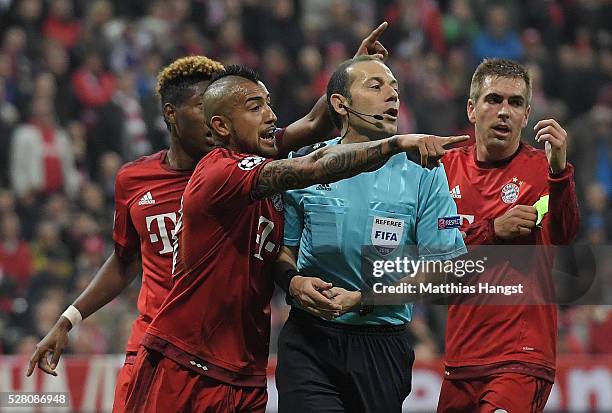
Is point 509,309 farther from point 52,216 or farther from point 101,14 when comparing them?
point 101,14

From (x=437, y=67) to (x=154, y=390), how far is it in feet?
35.3

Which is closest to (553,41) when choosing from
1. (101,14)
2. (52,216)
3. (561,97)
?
(561,97)

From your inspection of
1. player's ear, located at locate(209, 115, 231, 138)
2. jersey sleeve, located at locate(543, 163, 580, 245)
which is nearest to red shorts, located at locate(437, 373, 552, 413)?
jersey sleeve, located at locate(543, 163, 580, 245)

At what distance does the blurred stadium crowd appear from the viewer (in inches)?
463

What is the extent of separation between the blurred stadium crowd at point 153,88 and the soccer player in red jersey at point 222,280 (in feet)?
18.2

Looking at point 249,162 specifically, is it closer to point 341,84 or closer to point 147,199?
point 341,84

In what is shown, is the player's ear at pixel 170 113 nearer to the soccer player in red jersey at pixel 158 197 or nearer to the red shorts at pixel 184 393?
the soccer player in red jersey at pixel 158 197

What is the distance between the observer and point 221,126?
5656mm

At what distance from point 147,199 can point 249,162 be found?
1.32 meters

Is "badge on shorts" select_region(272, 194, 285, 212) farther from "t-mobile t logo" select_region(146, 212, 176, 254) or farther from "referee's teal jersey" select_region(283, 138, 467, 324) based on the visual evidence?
"t-mobile t logo" select_region(146, 212, 176, 254)

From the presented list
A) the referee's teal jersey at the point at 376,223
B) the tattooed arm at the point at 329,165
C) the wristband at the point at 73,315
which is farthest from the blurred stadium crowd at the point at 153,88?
the tattooed arm at the point at 329,165

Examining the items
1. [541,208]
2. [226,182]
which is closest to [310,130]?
[226,182]

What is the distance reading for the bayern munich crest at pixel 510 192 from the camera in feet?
20.0

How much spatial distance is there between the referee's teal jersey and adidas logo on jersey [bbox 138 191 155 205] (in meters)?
1.09
